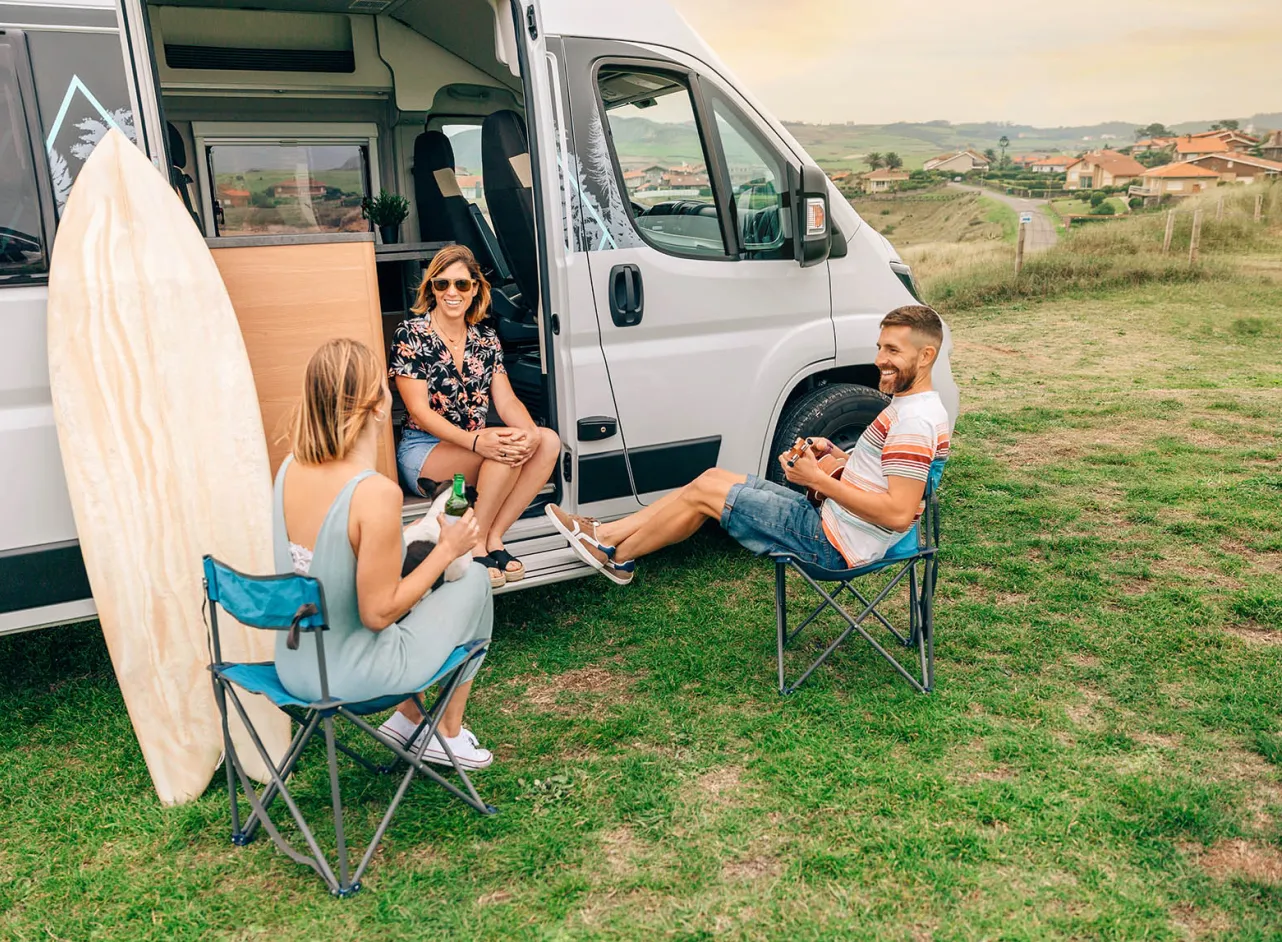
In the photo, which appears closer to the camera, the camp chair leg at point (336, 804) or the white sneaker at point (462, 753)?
the camp chair leg at point (336, 804)

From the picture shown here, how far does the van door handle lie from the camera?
13.1 feet

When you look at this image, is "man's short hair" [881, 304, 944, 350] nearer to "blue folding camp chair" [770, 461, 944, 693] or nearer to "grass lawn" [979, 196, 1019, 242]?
"blue folding camp chair" [770, 461, 944, 693]

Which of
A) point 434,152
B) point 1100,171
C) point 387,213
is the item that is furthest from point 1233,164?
point 387,213

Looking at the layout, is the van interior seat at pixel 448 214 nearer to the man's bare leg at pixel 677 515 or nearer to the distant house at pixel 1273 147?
the man's bare leg at pixel 677 515

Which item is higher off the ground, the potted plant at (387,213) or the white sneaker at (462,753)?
the potted plant at (387,213)

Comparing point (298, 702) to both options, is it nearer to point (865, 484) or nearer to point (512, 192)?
point (865, 484)

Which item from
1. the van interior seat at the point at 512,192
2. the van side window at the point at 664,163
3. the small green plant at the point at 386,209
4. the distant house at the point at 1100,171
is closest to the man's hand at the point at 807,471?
the van side window at the point at 664,163

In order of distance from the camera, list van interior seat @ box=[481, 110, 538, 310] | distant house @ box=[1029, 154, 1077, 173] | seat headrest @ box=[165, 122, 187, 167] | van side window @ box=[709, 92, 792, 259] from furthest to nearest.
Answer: distant house @ box=[1029, 154, 1077, 173]
seat headrest @ box=[165, 122, 187, 167]
van interior seat @ box=[481, 110, 538, 310]
van side window @ box=[709, 92, 792, 259]

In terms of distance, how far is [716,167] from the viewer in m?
4.29

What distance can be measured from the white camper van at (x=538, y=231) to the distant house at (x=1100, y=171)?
39897 millimetres

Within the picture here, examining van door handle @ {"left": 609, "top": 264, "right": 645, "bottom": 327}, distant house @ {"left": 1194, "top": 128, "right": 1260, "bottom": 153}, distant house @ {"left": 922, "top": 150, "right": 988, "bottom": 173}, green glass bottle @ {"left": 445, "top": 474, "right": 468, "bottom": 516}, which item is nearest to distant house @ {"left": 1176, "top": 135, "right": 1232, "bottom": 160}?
distant house @ {"left": 1194, "top": 128, "right": 1260, "bottom": 153}

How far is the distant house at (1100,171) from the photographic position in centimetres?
4241

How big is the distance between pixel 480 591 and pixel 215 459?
3.56 feet

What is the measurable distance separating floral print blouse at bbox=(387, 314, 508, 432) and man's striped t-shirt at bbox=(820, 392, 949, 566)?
4.78ft
